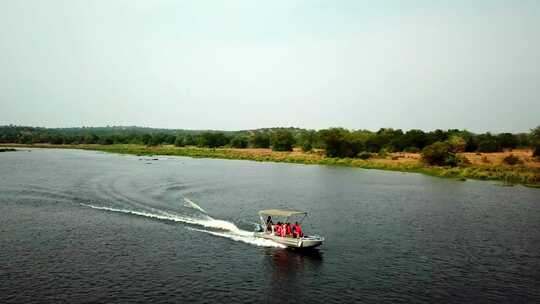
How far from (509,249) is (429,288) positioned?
1493cm

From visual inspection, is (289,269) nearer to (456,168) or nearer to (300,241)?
(300,241)

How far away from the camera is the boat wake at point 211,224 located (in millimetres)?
46062

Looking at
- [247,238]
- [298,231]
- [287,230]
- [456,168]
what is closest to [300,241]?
[298,231]

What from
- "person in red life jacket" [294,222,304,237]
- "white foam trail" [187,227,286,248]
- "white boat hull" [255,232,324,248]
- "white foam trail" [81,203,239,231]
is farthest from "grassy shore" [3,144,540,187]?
"white foam trail" [187,227,286,248]

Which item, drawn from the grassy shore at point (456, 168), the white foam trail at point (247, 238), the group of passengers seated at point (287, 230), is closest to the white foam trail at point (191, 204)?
the white foam trail at point (247, 238)

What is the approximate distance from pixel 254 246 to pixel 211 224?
10070 mm

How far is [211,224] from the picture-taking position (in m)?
53.0

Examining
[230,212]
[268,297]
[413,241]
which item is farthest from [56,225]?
[413,241]

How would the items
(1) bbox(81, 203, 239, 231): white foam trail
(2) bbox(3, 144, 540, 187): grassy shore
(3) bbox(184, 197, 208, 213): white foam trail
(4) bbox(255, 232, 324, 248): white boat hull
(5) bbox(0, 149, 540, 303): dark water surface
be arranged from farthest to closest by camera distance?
(2) bbox(3, 144, 540, 187): grassy shore, (3) bbox(184, 197, 208, 213): white foam trail, (1) bbox(81, 203, 239, 231): white foam trail, (4) bbox(255, 232, 324, 248): white boat hull, (5) bbox(0, 149, 540, 303): dark water surface

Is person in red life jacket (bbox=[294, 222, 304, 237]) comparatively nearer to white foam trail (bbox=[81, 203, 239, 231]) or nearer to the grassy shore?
white foam trail (bbox=[81, 203, 239, 231])

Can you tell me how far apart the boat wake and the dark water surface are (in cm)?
14

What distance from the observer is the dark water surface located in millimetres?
32531

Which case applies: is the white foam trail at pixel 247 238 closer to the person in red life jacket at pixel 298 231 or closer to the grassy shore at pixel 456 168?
the person in red life jacket at pixel 298 231

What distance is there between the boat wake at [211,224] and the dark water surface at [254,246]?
0.47ft
